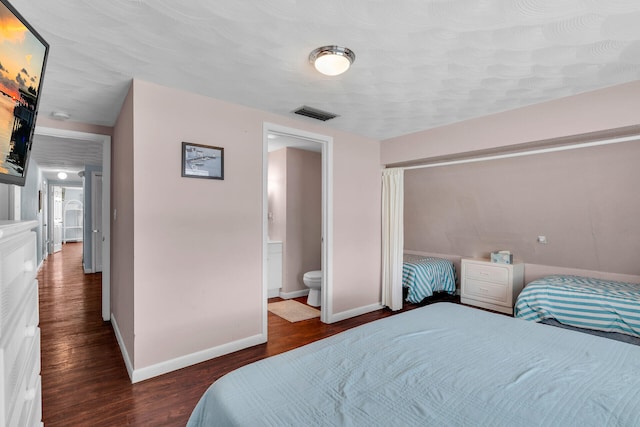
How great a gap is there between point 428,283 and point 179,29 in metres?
4.46

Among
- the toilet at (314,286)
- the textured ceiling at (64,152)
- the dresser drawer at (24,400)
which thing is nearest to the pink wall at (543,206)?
the toilet at (314,286)

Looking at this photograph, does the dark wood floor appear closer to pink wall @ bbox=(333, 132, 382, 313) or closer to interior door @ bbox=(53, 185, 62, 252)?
pink wall @ bbox=(333, 132, 382, 313)

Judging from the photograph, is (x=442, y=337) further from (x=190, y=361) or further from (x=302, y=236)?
(x=302, y=236)

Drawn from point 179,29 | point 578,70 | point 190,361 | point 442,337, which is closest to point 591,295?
point 578,70

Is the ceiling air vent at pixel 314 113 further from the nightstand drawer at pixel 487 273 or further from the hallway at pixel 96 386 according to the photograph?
the nightstand drawer at pixel 487 273

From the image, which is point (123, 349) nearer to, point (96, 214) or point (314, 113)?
point (314, 113)

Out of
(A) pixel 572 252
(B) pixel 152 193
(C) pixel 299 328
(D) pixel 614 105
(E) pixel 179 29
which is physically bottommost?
(C) pixel 299 328

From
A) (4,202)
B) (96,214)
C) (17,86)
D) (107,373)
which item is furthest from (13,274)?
(96,214)

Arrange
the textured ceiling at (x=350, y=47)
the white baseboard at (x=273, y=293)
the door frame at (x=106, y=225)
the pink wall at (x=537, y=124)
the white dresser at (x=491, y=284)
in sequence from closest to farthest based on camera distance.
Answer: the textured ceiling at (x=350, y=47) → the pink wall at (x=537, y=124) → the door frame at (x=106, y=225) → the white dresser at (x=491, y=284) → the white baseboard at (x=273, y=293)

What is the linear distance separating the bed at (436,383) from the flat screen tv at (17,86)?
4.23 ft

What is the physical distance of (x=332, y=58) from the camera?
1966 mm

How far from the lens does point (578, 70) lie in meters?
2.23

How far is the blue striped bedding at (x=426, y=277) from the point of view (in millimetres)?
4684

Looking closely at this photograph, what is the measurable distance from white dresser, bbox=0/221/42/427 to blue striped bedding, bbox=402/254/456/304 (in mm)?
4254
